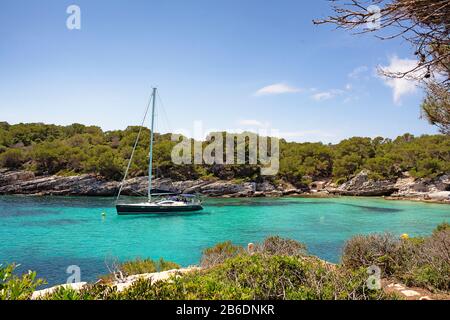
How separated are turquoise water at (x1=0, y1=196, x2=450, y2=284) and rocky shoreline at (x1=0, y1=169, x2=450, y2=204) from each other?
408 inches

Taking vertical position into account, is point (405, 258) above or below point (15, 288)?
below

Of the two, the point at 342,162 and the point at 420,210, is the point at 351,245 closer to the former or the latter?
the point at 420,210

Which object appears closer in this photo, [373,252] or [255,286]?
[255,286]

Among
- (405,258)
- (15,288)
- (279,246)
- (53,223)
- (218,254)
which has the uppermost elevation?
(15,288)

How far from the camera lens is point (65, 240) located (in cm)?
2161

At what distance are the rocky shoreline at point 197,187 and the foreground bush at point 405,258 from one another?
45637 millimetres

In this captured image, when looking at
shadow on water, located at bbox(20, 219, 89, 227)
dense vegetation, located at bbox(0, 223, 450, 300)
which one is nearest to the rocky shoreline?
shadow on water, located at bbox(20, 219, 89, 227)

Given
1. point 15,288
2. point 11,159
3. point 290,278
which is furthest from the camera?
point 11,159

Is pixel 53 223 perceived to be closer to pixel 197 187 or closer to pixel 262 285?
pixel 262 285

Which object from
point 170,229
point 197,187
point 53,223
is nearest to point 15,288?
point 170,229

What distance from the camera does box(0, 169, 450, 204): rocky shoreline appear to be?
51875 millimetres

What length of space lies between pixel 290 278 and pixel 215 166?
54.5 m

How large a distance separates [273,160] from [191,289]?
2338 inches

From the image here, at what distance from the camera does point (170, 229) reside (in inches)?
1062
